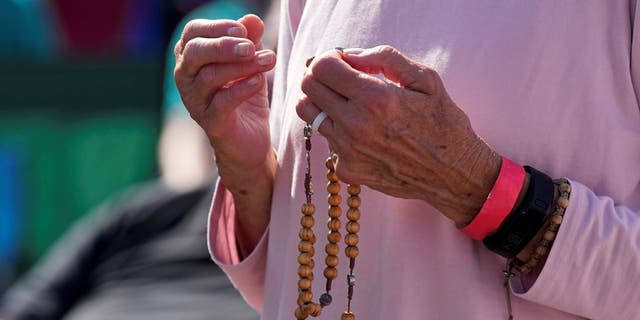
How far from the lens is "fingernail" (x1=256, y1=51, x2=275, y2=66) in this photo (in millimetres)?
1449

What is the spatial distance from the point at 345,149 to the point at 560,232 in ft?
0.88

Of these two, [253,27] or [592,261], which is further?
[253,27]

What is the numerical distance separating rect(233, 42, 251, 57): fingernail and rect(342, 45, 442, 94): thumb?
201 mm

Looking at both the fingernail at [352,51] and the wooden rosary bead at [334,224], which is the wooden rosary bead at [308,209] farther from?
the fingernail at [352,51]

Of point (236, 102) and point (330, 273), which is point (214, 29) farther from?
point (330, 273)

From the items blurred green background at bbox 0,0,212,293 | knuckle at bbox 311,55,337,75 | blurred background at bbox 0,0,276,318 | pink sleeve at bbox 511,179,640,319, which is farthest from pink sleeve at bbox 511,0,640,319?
blurred green background at bbox 0,0,212,293

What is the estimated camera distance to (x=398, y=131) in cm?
128

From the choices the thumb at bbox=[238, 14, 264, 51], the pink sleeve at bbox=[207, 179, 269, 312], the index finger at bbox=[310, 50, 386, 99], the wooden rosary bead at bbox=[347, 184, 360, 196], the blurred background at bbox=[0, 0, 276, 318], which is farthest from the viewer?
the blurred background at bbox=[0, 0, 276, 318]

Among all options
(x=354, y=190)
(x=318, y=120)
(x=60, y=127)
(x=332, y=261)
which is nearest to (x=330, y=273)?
(x=332, y=261)

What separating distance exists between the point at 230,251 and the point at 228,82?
1.09 feet

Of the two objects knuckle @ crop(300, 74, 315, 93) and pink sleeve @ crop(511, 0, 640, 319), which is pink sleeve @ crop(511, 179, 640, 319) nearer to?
pink sleeve @ crop(511, 0, 640, 319)

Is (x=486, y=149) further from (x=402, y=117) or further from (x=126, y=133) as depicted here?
(x=126, y=133)

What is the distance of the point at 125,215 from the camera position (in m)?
3.64

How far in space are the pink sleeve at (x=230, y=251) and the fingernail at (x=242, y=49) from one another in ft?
1.08
